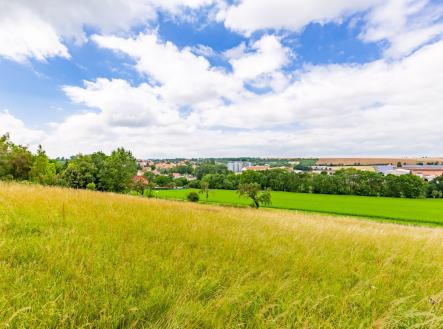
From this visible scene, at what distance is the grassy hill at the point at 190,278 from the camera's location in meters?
2.13

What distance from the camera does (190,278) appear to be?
9.12ft

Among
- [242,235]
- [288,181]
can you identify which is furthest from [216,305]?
[288,181]

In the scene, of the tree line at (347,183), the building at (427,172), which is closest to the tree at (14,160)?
the tree line at (347,183)

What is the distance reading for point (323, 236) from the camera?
5570 millimetres

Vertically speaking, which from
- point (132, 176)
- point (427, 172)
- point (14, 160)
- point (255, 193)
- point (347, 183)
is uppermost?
point (14, 160)

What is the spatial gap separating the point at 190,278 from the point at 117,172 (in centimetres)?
4838

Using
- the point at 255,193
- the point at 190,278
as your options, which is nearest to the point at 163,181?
the point at 255,193

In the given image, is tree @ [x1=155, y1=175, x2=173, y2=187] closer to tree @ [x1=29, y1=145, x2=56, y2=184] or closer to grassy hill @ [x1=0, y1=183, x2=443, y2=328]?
tree @ [x1=29, y1=145, x2=56, y2=184]

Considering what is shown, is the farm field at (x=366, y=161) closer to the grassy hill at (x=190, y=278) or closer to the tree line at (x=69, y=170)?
the tree line at (x=69, y=170)

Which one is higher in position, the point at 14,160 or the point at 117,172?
the point at 14,160

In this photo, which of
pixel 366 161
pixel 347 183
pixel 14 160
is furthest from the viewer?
pixel 366 161

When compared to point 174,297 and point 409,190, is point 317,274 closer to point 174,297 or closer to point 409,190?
point 174,297

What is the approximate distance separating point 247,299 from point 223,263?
2.75 feet

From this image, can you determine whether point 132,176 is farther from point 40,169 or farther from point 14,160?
point 14,160
